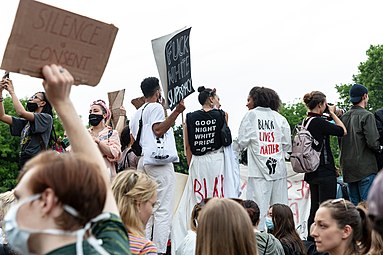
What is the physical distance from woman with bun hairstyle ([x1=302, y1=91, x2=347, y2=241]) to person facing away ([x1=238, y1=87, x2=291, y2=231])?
39 cm

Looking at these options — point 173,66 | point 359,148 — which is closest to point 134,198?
point 173,66

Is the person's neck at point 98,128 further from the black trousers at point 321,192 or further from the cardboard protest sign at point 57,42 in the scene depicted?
the cardboard protest sign at point 57,42

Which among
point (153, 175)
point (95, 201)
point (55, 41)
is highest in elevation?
point (55, 41)

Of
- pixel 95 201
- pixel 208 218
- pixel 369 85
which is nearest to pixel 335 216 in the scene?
pixel 208 218

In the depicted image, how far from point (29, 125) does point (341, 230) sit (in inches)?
171

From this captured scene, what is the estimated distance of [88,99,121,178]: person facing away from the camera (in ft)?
30.5

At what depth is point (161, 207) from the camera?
9.91 m

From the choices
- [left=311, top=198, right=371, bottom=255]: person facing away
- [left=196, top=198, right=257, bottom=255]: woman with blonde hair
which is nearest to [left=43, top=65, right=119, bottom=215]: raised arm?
[left=196, top=198, right=257, bottom=255]: woman with blonde hair

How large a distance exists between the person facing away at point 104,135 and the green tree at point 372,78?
39.6 meters

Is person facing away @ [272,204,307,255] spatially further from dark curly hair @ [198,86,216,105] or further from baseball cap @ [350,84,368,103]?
baseball cap @ [350,84,368,103]

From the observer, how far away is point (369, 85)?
163 ft

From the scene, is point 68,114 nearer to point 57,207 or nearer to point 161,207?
point 57,207

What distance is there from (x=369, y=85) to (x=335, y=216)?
4460 cm

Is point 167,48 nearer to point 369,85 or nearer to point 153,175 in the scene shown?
point 153,175
